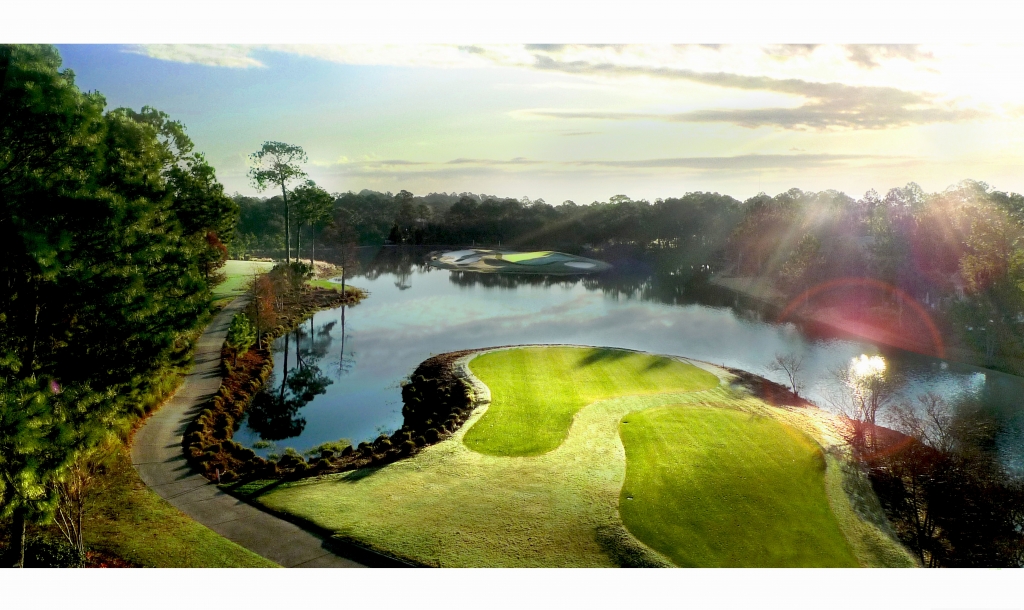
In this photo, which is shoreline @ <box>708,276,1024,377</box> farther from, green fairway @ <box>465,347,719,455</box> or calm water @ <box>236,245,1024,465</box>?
green fairway @ <box>465,347,719,455</box>

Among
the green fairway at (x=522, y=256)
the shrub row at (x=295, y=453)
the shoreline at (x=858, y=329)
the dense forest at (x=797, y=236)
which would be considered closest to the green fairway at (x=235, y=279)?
the dense forest at (x=797, y=236)

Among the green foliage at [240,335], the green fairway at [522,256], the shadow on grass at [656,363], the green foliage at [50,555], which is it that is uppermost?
the green fairway at [522,256]

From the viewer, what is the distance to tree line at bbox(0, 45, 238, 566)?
25.8ft

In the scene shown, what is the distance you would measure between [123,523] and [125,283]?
12.8ft

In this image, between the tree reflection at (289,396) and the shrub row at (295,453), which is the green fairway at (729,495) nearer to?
the shrub row at (295,453)

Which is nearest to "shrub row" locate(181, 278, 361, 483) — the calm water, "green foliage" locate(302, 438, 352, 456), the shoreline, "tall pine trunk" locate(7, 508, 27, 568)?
the calm water

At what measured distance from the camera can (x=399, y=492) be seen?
10891mm

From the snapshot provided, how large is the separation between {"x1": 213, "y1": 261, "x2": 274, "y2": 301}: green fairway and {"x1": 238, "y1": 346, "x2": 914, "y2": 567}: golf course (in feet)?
65.3

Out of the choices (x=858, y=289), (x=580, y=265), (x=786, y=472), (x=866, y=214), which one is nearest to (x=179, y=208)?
(x=786, y=472)

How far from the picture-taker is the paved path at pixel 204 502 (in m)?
8.99

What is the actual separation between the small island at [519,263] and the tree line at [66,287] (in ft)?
148

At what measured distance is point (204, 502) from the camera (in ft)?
34.6

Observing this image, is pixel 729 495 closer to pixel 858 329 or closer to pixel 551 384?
pixel 551 384

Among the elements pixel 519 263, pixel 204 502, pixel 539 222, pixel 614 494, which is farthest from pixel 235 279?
pixel 539 222
